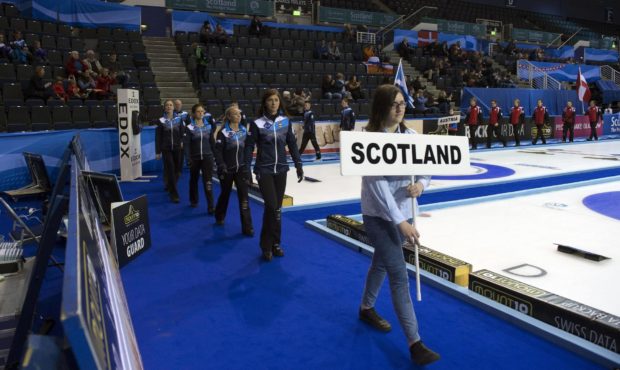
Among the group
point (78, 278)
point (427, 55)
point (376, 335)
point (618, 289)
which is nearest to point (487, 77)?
point (427, 55)

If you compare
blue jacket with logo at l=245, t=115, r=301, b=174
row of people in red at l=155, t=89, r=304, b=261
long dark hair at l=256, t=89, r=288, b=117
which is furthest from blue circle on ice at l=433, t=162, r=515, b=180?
blue jacket with logo at l=245, t=115, r=301, b=174

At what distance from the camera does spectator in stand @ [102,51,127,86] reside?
12.8 meters

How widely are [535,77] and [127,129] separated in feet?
76.5

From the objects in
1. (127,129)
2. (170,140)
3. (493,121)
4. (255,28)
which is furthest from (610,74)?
(170,140)

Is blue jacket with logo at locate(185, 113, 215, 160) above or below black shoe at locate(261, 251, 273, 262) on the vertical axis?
above

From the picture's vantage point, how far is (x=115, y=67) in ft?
47.3

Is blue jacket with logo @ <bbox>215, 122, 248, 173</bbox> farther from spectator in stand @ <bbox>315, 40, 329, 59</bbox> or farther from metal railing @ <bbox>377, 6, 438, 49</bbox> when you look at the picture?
metal railing @ <bbox>377, 6, 438, 49</bbox>

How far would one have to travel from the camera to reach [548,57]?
30.3m

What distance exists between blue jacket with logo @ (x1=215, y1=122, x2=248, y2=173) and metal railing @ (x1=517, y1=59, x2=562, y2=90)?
2287 centimetres

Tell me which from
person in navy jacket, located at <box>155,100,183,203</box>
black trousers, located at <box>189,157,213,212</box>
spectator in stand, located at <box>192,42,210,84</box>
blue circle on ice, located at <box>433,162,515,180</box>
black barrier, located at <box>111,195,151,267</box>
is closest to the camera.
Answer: black barrier, located at <box>111,195,151,267</box>

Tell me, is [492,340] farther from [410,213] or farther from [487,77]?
[487,77]

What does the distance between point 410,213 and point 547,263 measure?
2.46 m

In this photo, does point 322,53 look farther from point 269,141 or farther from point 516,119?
point 269,141

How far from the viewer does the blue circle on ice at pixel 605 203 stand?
696 cm
